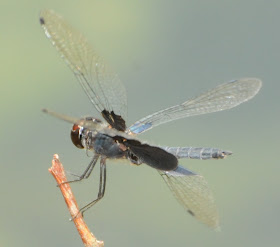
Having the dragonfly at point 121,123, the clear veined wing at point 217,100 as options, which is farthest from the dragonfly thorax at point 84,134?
the clear veined wing at point 217,100

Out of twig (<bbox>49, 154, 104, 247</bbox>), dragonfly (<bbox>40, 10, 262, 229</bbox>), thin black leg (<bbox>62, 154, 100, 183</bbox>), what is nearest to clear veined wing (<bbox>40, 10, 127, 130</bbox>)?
dragonfly (<bbox>40, 10, 262, 229</bbox>)

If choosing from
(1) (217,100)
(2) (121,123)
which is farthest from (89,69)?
(1) (217,100)

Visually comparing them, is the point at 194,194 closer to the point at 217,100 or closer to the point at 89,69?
the point at 217,100

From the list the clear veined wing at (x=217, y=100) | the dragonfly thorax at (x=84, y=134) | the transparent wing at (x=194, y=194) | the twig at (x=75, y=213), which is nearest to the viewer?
the twig at (x=75, y=213)

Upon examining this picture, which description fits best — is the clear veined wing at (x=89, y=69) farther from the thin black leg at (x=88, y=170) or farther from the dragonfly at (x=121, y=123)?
the thin black leg at (x=88, y=170)

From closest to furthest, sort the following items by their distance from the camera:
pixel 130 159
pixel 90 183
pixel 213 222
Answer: pixel 213 222 → pixel 130 159 → pixel 90 183

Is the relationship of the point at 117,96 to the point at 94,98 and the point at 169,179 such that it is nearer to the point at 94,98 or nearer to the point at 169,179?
the point at 94,98

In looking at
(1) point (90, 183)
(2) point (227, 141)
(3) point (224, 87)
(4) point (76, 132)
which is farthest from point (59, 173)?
(2) point (227, 141)
